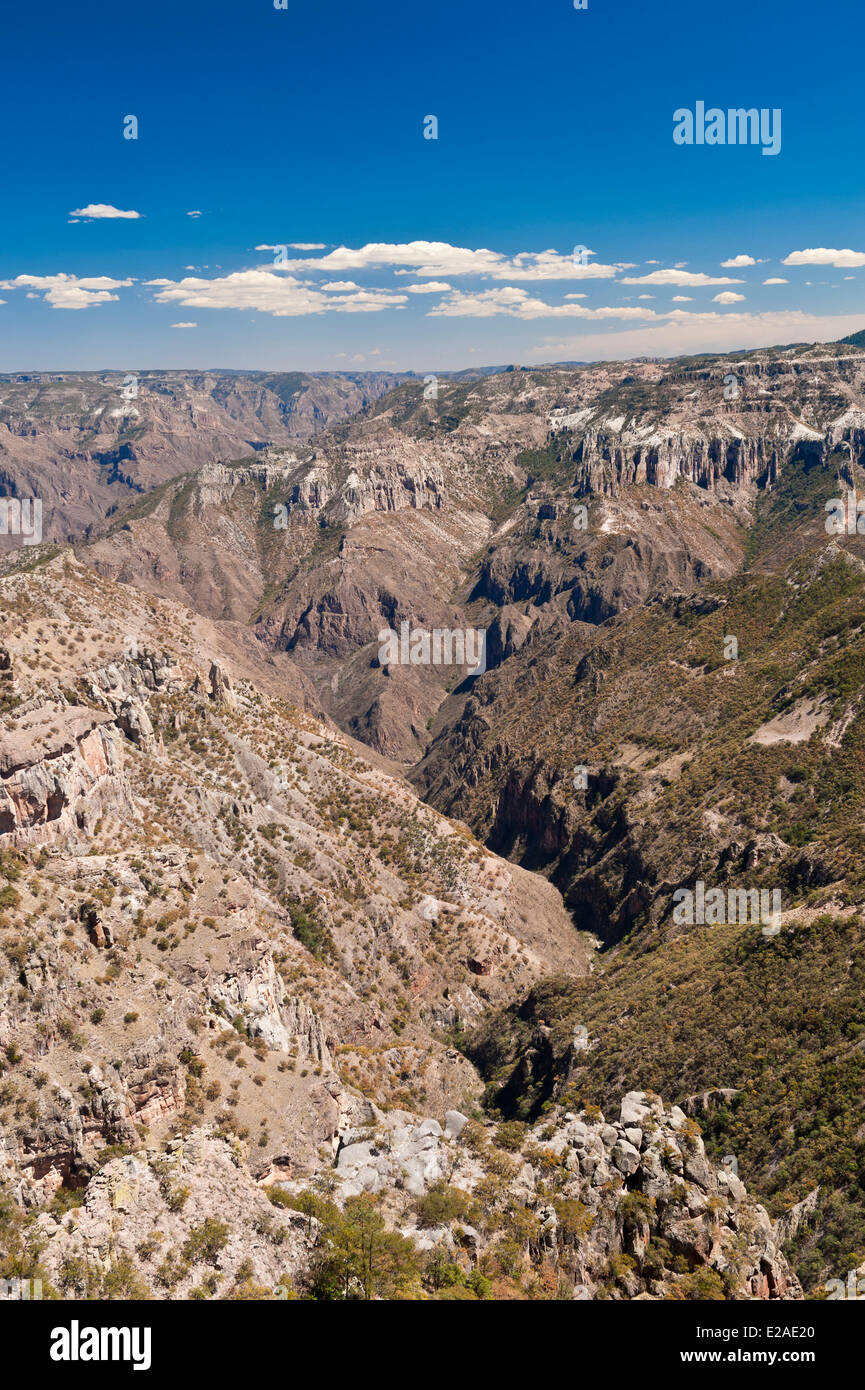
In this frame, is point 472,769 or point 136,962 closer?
point 136,962

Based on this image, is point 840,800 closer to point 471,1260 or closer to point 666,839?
point 666,839

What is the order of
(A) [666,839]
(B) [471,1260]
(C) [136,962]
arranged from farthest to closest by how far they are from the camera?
(A) [666,839]
(C) [136,962]
(B) [471,1260]

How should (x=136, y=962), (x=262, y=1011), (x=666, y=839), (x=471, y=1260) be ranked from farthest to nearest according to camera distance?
(x=666, y=839), (x=262, y=1011), (x=136, y=962), (x=471, y=1260)

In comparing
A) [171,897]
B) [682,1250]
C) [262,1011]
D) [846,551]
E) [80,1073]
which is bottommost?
[682,1250]

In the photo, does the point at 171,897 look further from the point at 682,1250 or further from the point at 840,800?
the point at 840,800

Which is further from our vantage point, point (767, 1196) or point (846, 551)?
point (846, 551)
